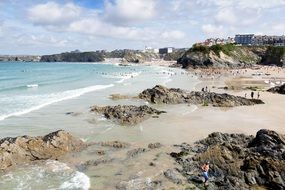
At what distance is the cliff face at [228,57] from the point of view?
127m

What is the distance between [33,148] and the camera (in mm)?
20391

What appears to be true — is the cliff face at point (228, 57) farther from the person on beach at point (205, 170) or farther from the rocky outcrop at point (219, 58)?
the person on beach at point (205, 170)

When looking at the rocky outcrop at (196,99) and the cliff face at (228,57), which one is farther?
the cliff face at (228,57)

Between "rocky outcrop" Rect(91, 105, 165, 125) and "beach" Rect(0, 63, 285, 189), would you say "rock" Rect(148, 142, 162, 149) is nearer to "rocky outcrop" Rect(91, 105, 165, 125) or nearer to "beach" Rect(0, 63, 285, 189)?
"beach" Rect(0, 63, 285, 189)

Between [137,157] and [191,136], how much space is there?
6306mm

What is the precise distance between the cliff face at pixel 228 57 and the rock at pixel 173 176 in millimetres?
108769

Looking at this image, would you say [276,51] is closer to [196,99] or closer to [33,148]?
[196,99]

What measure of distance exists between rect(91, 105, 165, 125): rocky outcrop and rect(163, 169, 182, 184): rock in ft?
39.6

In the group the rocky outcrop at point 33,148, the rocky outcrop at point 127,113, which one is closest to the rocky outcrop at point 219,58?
the rocky outcrop at point 127,113

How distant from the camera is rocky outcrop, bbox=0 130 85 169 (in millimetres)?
19364

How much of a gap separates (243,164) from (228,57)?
121592 millimetres

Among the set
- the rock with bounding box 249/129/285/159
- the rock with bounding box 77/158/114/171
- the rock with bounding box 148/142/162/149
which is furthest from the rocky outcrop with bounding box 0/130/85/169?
the rock with bounding box 249/129/285/159

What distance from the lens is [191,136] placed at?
26047mm

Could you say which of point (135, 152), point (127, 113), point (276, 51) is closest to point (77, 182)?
point (135, 152)
